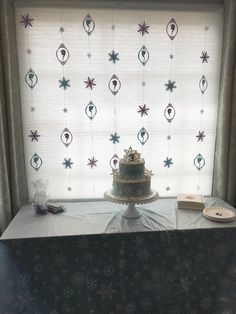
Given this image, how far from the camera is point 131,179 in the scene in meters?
1.70

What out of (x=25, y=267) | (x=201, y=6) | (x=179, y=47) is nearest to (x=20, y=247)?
(x=25, y=267)

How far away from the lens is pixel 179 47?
1966mm

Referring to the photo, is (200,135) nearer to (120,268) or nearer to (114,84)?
(114,84)

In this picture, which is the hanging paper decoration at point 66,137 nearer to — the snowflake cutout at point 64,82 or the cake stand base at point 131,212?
the snowflake cutout at point 64,82

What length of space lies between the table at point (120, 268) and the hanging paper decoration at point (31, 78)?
917 millimetres

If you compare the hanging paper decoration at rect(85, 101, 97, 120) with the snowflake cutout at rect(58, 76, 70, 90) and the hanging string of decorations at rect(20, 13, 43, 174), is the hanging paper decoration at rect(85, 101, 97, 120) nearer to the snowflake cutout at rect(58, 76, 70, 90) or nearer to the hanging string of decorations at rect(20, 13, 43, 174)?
the snowflake cutout at rect(58, 76, 70, 90)

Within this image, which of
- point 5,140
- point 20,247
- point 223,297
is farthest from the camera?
point 5,140

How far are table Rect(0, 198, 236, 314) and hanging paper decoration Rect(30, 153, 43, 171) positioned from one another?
434mm

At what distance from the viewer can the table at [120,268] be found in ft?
5.16

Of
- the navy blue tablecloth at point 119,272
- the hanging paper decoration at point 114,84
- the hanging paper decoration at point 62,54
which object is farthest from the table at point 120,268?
the hanging paper decoration at point 62,54

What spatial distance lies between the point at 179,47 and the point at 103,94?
626 mm

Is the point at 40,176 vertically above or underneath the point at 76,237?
above

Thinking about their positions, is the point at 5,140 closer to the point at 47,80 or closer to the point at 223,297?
the point at 47,80

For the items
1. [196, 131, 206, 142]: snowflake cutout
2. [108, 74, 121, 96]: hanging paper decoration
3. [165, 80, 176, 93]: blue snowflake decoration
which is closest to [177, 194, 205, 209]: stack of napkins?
[196, 131, 206, 142]: snowflake cutout
